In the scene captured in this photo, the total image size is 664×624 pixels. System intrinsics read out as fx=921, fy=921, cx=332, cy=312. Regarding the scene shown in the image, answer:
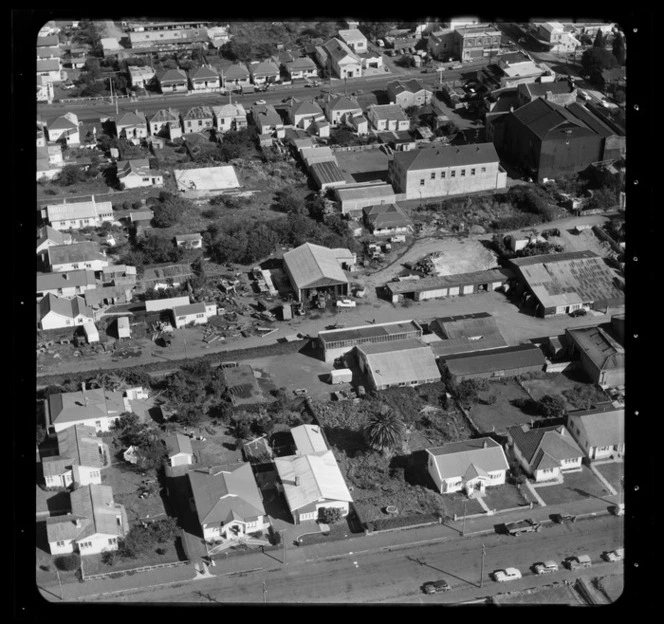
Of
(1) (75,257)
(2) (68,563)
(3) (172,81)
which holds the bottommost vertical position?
(2) (68,563)

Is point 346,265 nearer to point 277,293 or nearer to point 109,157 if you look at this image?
point 277,293

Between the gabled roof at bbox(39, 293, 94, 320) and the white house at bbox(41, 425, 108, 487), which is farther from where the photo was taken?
the gabled roof at bbox(39, 293, 94, 320)

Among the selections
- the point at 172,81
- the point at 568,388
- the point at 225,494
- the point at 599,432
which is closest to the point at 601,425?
the point at 599,432

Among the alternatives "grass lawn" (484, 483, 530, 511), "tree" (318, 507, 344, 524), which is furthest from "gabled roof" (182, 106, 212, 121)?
"grass lawn" (484, 483, 530, 511)

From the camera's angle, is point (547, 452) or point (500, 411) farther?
point (500, 411)

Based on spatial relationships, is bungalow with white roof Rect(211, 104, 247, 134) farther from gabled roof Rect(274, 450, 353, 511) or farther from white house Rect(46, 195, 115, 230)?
gabled roof Rect(274, 450, 353, 511)

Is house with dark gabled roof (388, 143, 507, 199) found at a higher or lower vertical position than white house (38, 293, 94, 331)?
higher

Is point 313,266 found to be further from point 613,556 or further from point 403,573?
point 613,556
